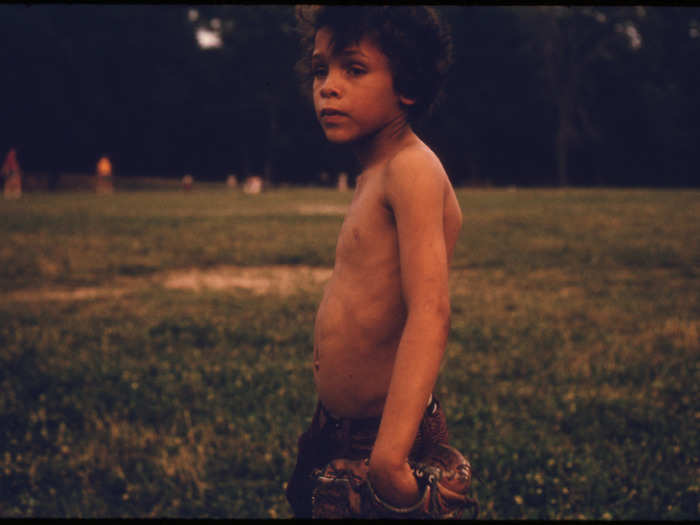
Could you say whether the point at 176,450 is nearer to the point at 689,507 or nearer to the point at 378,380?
the point at 378,380

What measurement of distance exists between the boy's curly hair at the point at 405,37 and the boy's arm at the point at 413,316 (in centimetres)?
22

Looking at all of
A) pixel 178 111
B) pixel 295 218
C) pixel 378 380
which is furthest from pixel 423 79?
pixel 178 111

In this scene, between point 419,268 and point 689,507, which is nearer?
point 419,268

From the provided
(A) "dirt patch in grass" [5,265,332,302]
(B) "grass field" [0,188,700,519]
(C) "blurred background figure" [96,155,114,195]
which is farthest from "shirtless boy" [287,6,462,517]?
(C) "blurred background figure" [96,155,114,195]

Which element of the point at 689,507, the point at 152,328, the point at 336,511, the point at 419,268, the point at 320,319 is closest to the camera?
the point at 419,268

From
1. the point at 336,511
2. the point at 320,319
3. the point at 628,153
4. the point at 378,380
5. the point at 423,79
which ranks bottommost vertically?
the point at 336,511

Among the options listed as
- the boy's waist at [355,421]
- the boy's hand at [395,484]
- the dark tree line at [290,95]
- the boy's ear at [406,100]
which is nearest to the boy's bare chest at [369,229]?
the boy's ear at [406,100]

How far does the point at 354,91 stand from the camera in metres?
1.74

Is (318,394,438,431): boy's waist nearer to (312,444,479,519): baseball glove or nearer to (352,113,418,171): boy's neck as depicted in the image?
(312,444,479,519): baseball glove

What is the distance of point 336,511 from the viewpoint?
5.89ft

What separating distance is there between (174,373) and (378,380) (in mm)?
3848

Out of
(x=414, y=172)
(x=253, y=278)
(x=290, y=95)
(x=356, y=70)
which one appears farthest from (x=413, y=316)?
(x=290, y=95)

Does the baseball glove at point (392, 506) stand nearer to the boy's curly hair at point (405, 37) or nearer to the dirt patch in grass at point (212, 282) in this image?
the boy's curly hair at point (405, 37)

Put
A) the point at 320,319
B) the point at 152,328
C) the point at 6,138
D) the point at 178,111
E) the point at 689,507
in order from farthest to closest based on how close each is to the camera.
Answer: the point at 178,111 → the point at 6,138 → the point at 152,328 → the point at 689,507 → the point at 320,319
